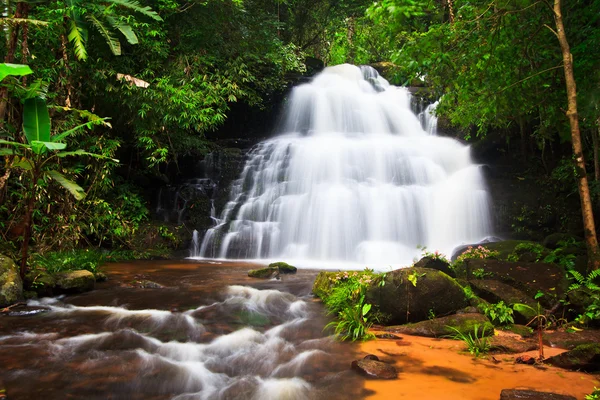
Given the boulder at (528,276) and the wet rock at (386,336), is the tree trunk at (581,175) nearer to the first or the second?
the boulder at (528,276)

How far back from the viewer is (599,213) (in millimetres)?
9945

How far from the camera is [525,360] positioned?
3.76m

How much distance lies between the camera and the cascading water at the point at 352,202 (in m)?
12.6

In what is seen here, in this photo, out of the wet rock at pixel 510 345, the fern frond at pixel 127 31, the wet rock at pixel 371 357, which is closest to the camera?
the wet rock at pixel 371 357

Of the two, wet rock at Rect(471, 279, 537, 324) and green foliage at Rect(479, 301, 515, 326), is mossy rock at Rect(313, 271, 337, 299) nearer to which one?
wet rock at Rect(471, 279, 537, 324)

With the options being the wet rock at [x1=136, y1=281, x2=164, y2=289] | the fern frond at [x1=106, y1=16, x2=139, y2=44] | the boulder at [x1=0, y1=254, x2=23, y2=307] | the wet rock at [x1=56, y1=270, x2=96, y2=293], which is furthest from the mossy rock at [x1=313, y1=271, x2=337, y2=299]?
the fern frond at [x1=106, y1=16, x2=139, y2=44]

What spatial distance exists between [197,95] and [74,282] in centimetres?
611

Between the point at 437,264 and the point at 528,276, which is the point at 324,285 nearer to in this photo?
the point at 437,264

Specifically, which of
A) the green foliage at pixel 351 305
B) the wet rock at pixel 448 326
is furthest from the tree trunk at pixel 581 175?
the green foliage at pixel 351 305

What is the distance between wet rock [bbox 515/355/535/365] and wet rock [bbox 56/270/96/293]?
6743 millimetres

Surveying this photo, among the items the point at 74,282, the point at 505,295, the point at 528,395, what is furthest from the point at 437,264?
the point at 74,282

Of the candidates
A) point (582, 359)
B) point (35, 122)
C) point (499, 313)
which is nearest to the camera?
point (582, 359)

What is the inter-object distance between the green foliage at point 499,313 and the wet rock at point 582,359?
4.35 ft

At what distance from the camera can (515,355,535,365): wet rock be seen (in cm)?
372
